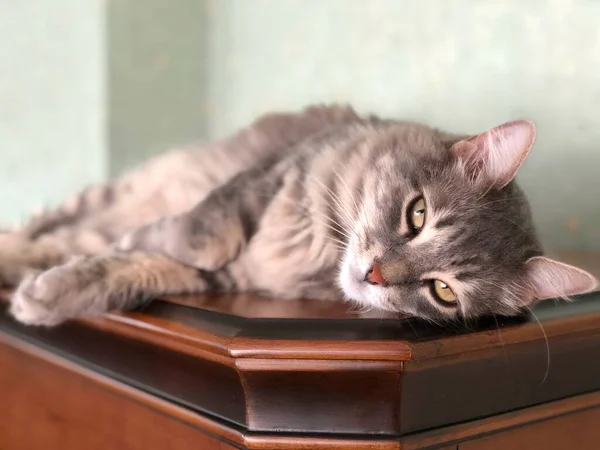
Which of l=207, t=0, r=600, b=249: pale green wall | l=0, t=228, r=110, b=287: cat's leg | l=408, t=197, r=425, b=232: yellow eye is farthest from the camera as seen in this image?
l=207, t=0, r=600, b=249: pale green wall

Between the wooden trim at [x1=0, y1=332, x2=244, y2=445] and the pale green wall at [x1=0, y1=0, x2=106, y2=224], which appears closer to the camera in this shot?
the wooden trim at [x1=0, y1=332, x2=244, y2=445]

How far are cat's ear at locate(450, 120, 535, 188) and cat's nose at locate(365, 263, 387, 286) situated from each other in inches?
9.7

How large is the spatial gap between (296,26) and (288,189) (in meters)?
1.09

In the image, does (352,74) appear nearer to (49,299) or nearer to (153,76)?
(153,76)

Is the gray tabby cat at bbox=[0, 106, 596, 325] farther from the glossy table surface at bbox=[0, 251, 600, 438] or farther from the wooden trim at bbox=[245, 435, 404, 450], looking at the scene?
the wooden trim at bbox=[245, 435, 404, 450]

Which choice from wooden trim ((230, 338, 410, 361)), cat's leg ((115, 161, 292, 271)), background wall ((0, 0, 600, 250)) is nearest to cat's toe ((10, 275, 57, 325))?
cat's leg ((115, 161, 292, 271))

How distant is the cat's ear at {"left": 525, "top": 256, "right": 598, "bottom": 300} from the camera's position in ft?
2.82

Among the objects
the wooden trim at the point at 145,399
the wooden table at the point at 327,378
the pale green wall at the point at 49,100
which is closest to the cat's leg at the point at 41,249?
the wooden trim at the point at 145,399

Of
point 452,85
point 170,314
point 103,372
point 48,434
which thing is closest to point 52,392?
point 48,434

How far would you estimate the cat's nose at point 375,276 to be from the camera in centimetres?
90

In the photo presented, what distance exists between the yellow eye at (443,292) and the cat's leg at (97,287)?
40cm

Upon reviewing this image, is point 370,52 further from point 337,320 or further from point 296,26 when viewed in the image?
point 337,320

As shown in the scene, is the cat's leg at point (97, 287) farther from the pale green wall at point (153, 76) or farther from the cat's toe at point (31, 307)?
the pale green wall at point (153, 76)

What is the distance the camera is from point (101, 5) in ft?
6.87
